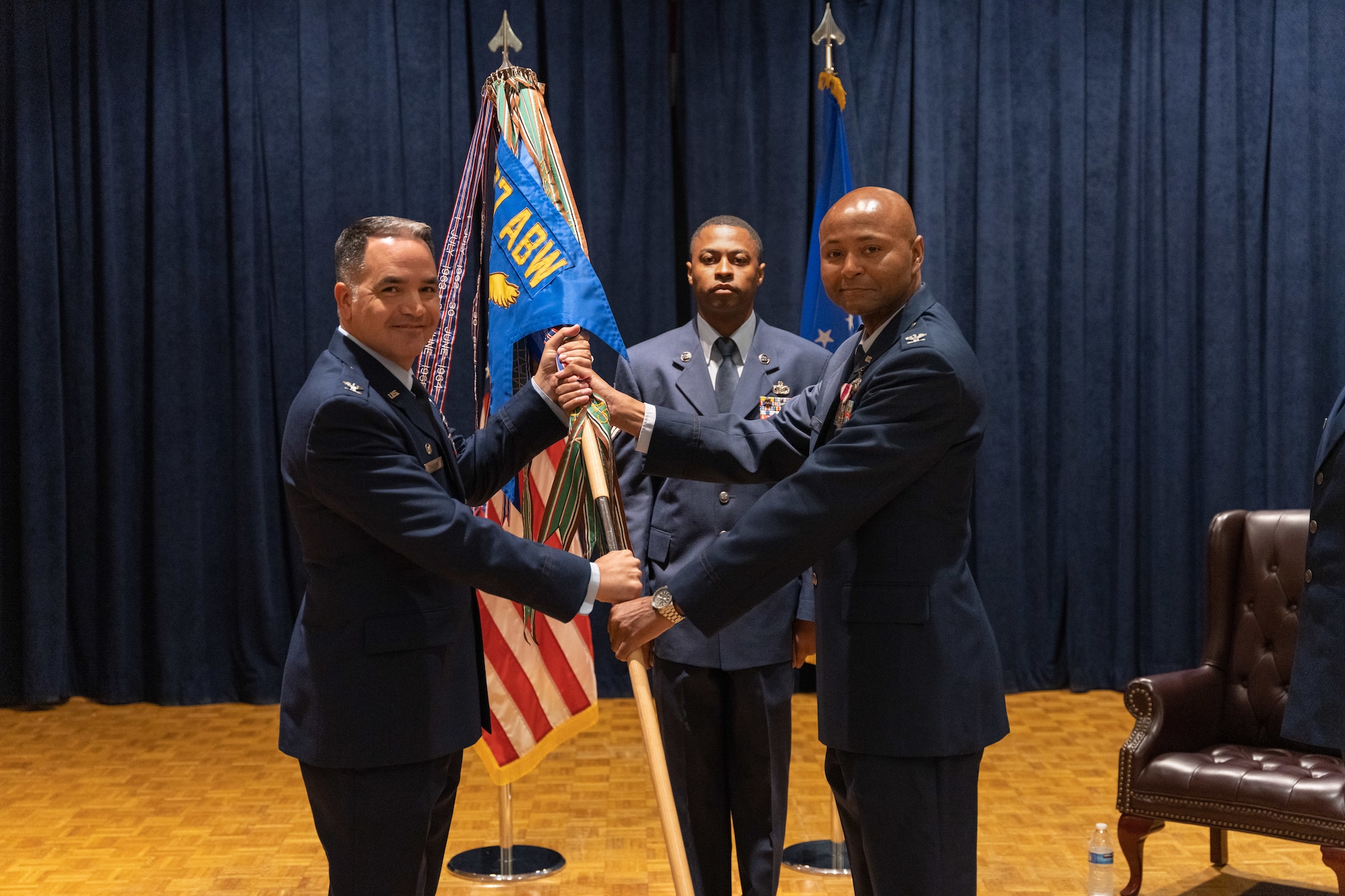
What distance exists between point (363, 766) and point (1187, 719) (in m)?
2.68

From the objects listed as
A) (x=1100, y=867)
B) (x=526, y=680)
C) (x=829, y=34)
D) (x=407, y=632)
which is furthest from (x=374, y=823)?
(x=829, y=34)

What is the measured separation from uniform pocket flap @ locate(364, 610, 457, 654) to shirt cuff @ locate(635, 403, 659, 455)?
2.57 feet

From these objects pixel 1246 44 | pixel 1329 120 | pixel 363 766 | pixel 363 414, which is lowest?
pixel 363 766

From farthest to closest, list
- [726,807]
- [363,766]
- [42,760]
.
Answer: [42,760], [726,807], [363,766]

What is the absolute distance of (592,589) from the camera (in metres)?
2.47

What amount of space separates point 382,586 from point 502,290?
139 centimetres

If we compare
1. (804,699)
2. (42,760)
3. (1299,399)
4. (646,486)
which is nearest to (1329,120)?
(1299,399)

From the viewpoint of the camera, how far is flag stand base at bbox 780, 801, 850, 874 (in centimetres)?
386

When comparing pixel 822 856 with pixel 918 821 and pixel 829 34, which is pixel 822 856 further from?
pixel 829 34

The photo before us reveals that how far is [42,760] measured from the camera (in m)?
5.32

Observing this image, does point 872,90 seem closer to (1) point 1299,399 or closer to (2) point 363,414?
(1) point 1299,399

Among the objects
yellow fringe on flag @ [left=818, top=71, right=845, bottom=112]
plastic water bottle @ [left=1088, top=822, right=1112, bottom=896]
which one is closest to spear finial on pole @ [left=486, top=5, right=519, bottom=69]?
yellow fringe on flag @ [left=818, top=71, right=845, bottom=112]

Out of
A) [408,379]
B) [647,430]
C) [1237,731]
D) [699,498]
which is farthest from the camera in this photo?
[1237,731]

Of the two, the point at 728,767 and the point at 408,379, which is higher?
the point at 408,379
